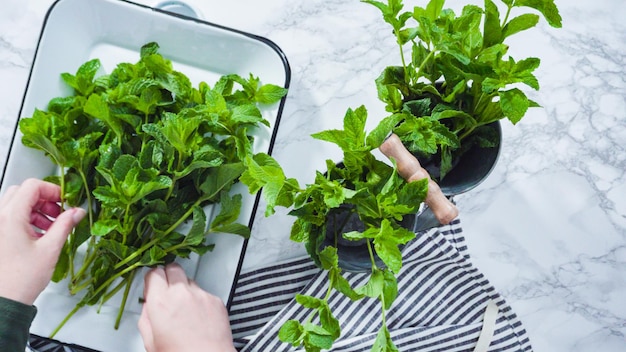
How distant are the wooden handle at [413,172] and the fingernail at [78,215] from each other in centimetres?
30

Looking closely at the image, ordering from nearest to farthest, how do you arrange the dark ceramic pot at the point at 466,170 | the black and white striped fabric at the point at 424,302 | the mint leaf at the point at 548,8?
the mint leaf at the point at 548,8 < the dark ceramic pot at the point at 466,170 < the black and white striped fabric at the point at 424,302

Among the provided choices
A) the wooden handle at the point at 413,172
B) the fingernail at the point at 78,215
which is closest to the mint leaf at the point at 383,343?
the wooden handle at the point at 413,172

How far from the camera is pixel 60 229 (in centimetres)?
65

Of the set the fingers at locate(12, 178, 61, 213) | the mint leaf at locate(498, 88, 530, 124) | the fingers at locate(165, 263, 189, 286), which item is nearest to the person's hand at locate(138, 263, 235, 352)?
the fingers at locate(165, 263, 189, 286)

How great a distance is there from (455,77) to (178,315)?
14.1 inches

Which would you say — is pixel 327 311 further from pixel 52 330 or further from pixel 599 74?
pixel 599 74

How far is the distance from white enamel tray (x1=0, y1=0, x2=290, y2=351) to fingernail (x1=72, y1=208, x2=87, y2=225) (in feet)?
0.23

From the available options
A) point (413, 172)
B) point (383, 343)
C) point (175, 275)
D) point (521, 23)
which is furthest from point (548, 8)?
point (175, 275)

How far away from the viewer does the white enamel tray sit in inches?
27.1

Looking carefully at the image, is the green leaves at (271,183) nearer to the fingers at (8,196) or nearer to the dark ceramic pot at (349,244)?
the dark ceramic pot at (349,244)

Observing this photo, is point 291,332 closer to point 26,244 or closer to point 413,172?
point 413,172

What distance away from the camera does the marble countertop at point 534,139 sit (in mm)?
771

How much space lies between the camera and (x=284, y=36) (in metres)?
0.78

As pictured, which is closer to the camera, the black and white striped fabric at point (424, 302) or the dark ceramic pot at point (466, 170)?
the dark ceramic pot at point (466, 170)
